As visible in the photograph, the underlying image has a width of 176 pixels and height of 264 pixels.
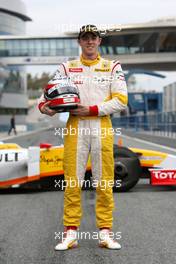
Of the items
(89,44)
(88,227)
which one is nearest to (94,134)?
(89,44)

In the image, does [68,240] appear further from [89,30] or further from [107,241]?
[89,30]

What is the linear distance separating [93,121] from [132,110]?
58.1 meters

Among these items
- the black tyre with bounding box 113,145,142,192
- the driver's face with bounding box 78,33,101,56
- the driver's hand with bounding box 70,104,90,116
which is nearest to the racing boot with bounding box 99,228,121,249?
the driver's hand with bounding box 70,104,90,116

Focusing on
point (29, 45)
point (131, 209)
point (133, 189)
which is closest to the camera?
point (131, 209)

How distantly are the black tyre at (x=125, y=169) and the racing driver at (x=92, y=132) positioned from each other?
3.08 meters

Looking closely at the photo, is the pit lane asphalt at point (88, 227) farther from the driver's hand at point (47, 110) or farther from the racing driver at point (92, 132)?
the driver's hand at point (47, 110)

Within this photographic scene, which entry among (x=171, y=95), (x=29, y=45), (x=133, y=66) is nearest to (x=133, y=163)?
(x=171, y=95)

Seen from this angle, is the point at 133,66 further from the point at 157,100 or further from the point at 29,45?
the point at 29,45

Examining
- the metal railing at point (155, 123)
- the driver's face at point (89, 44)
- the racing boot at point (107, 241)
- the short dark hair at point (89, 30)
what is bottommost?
the metal railing at point (155, 123)

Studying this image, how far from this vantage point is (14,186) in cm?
800

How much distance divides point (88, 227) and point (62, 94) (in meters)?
1.67

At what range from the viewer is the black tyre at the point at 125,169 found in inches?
310

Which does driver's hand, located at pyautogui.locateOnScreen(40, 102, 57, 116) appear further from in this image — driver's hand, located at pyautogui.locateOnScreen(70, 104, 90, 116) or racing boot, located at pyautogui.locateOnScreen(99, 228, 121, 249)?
racing boot, located at pyautogui.locateOnScreen(99, 228, 121, 249)

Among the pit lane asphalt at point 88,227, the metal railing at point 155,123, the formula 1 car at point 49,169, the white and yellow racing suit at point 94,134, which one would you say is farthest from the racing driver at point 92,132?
the metal railing at point 155,123
